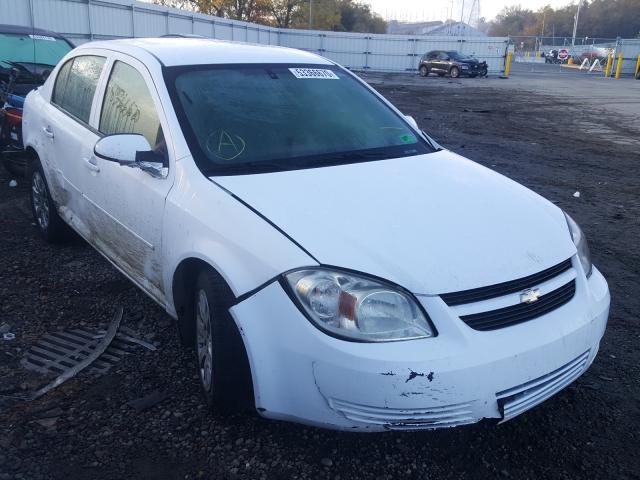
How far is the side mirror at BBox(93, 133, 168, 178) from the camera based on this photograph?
3070 millimetres

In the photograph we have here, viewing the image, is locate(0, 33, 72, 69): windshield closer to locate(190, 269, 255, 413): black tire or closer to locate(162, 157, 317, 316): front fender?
locate(162, 157, 317, 316): front fender

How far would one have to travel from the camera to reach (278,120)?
3393mm

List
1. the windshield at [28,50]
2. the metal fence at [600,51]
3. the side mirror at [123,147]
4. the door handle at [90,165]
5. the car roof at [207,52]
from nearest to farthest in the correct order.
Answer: the side mirror at [123,147], the car roof at [207,52], the door handle at [90,165], the windshield at [28,50], the metal fence at [600,51]

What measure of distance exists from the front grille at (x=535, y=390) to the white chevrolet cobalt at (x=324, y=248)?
1 cm

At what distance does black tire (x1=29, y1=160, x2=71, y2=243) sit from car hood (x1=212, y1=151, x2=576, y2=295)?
8.51 feet

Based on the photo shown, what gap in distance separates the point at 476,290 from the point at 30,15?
1643 centimetres

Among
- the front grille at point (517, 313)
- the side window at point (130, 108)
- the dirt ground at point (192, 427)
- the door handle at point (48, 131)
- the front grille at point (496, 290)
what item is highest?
the side window at point (130, 108)

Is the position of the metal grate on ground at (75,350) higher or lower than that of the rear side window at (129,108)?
lower

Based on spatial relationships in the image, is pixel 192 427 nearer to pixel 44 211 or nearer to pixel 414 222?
pixel 414 222

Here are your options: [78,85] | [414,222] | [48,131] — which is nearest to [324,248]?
[414,222]

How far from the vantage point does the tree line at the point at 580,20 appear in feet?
297

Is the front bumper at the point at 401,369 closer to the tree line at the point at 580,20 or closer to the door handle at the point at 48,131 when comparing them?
the door handle at the point at 48,131

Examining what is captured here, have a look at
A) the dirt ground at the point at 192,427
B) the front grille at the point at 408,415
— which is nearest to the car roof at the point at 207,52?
the dirt ground at the point at 192,427

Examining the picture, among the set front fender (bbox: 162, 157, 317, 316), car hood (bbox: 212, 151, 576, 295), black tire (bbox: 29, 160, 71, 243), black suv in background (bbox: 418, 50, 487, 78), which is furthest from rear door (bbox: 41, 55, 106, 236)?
black suv in background (bbox: 418, 50, 487, 78)
